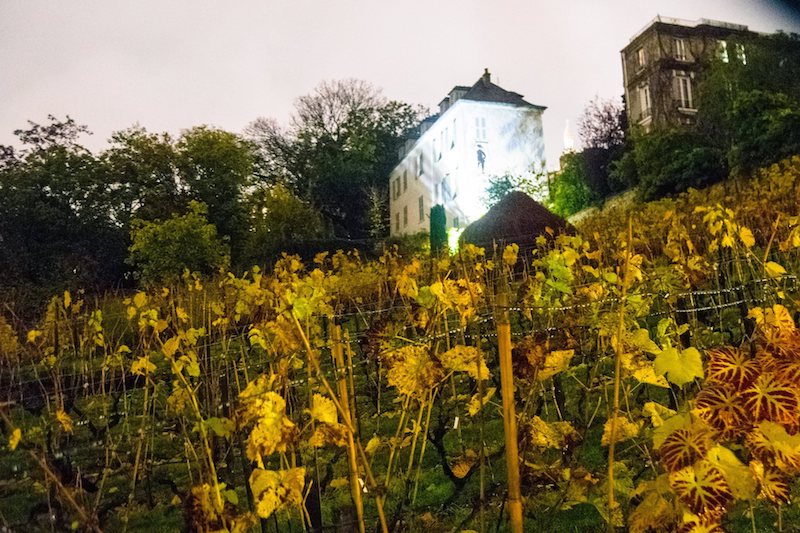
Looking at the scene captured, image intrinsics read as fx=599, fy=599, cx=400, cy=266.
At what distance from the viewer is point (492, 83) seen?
2972 cm

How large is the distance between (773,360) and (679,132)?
A: 20.2 meters

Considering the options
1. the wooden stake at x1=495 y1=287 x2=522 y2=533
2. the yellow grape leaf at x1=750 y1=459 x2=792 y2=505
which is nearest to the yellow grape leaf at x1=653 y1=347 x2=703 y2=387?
the yellow grape leaf at x1=750 y1=459 x2=792 y2=505

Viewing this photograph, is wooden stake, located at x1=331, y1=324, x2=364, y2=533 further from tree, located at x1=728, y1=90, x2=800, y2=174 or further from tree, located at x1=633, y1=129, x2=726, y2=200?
tree, located at x1=633, y1=129, x2=726, y2=200

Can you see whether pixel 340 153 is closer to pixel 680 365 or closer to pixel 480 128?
pixel 480 128

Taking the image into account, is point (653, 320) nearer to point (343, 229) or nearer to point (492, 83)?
point (492, 83)

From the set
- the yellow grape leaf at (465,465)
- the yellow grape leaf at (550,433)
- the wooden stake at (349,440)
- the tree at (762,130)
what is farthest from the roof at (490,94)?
the wooden stake at (349,440)

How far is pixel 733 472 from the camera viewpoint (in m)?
1.18

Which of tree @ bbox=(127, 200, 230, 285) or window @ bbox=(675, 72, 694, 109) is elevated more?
window @ bbox=(675, 72, 694, 109)

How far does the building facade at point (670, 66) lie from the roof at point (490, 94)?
15.7 ft

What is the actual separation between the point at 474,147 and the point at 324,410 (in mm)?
26905

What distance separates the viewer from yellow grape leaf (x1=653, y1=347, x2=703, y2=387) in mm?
1239

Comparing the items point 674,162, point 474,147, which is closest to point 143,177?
point 474,147

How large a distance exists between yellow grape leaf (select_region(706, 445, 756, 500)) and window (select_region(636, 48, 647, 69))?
29761 millimetres

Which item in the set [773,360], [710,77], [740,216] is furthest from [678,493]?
[710,77]
